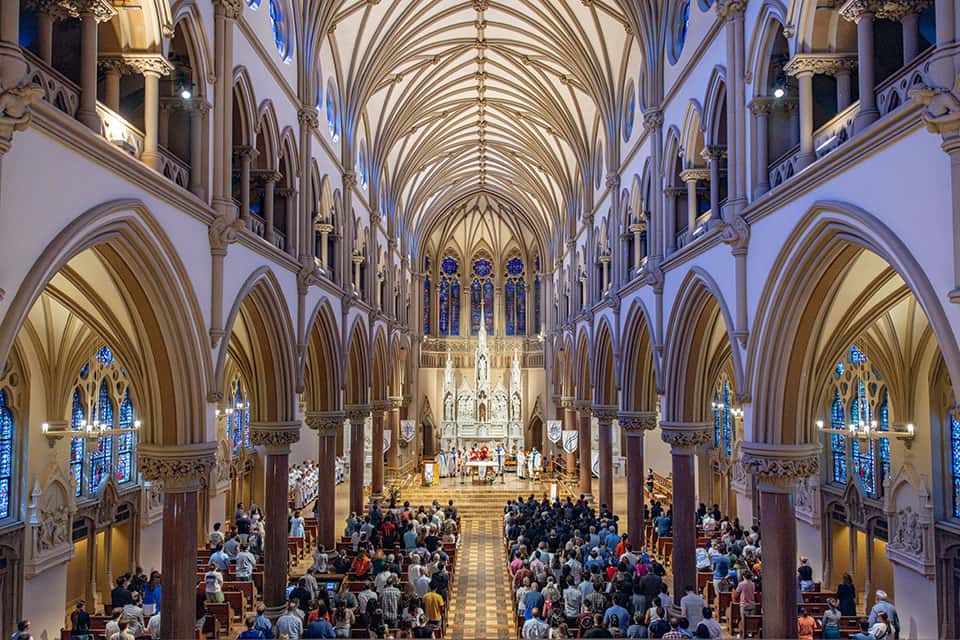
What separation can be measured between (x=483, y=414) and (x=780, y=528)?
106 feet

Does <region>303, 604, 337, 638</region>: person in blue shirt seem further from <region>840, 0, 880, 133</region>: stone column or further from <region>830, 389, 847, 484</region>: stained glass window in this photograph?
<region>830, 389, 847, 484</region>: stained glass window

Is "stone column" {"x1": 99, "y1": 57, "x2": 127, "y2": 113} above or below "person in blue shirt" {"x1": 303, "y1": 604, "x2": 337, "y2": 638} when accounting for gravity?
above

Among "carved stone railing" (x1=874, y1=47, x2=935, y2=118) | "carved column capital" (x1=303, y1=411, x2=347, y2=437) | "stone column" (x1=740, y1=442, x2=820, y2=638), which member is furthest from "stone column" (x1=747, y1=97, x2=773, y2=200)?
"carved column capital" (x1=303, y1=411, x2=347, y2=437)

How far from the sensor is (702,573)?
16.8 m

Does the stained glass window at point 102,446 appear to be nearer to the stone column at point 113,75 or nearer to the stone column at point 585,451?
the stone column at point 113,75

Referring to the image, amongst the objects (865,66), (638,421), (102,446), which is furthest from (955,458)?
(102,446)

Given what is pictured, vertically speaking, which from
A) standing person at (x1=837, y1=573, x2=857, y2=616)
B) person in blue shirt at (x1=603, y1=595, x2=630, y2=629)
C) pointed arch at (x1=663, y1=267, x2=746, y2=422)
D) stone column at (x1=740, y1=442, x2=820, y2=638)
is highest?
pointed arch at (x1=663, y1=267, x2=746, y2=422)

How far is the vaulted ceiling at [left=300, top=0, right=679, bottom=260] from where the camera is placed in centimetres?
2141

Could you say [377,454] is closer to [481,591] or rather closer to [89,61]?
[481,591]

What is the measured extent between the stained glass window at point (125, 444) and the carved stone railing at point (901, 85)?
18669 mm

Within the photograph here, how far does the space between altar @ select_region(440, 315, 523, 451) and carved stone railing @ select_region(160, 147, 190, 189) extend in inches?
1272

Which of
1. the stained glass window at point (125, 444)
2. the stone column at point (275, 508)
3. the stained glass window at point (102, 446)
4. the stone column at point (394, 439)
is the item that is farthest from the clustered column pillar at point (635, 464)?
the stone column at point (394, 439)

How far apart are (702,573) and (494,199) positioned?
34.0 meters

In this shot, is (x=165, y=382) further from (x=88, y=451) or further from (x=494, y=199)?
(x=494, y=199)
